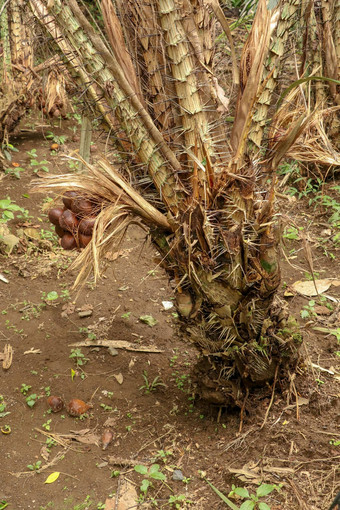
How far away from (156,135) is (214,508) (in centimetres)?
141

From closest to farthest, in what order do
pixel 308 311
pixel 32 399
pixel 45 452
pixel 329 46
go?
1. pixel 45 452
2. pixel 32 399
3. pixel 308 311
4. pixel 329 46

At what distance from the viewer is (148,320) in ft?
10.6

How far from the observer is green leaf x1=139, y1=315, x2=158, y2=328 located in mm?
3229

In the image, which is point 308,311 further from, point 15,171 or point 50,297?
point 15,171

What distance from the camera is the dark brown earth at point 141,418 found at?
2.05 meters

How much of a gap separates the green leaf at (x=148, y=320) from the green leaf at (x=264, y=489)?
141cm

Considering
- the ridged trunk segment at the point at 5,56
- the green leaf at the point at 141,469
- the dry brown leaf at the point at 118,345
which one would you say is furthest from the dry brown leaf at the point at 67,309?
the ridged trunk segment at the point at 5,56

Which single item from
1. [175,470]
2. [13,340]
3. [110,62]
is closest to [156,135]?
[110,62]

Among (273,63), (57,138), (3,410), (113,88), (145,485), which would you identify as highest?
(113,88)

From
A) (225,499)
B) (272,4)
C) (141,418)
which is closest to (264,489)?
(225,499)

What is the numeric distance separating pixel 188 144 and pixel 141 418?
1279 mm

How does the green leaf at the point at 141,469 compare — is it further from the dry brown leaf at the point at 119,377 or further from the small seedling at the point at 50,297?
the small seedling at the point at 50,297

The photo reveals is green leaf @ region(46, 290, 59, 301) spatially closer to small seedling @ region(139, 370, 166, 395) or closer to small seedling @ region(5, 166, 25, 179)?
small seedling @ region(139, 370, 166, 395)

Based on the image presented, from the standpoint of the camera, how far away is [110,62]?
183 centimetres
